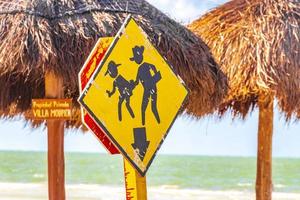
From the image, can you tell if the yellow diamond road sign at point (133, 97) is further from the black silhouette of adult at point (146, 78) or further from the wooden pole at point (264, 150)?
the wooden pole at point (264, 150)

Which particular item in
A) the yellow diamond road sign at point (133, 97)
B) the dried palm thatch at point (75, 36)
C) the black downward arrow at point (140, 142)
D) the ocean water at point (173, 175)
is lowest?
the black downward arrow at point (140, 142)

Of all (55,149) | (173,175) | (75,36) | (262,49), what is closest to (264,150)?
(262,49)

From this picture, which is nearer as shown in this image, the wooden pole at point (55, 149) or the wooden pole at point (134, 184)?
the wooden pole at point (134, 184)

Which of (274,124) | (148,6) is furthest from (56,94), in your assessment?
(274,124)

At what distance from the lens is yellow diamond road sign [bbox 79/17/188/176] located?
2.03 meters

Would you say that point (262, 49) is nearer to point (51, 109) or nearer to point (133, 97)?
point (51, 109)

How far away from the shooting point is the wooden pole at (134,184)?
7.47ft

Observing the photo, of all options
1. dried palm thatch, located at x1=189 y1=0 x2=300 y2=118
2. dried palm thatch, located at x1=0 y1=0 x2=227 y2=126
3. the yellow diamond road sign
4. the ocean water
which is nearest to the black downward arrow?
the yellow diamond road sign

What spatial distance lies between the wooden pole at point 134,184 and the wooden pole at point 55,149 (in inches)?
113

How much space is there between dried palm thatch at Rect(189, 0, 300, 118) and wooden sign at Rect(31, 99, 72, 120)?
187cm

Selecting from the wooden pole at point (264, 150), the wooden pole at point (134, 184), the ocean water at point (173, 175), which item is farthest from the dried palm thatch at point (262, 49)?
the ocean water at point (173, 175)

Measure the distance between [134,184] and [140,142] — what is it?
0.91ft

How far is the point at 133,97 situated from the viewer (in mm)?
2086

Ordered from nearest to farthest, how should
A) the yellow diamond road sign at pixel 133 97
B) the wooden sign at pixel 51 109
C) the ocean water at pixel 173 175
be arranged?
the yellow diamond road sign at pixel 133 97 < the wooden sign at pixel 51 109 < the ocean water at pixel 173 175
